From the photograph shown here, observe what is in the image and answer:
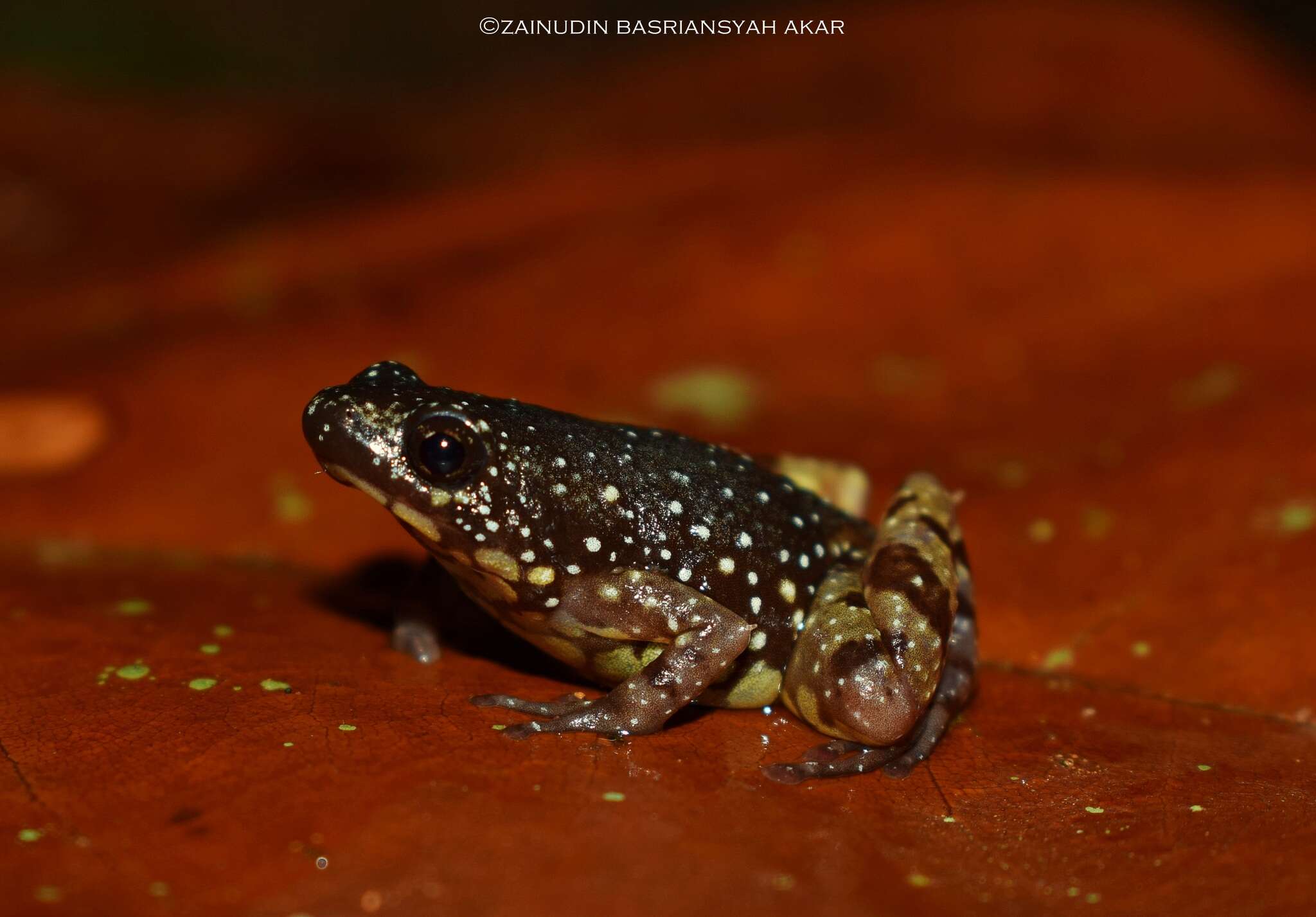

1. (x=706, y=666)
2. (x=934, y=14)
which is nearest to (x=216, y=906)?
(x=706, y=666)

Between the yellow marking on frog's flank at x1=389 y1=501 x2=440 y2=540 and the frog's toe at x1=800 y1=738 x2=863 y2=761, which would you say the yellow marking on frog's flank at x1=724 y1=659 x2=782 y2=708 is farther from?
the yellow marking on frog's flank at x1=389 y1=501 x2=440 y2=540

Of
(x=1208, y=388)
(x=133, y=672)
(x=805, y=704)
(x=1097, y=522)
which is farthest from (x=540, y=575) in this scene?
(x=1208, y=388)

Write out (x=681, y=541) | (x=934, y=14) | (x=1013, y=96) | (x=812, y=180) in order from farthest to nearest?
(x=934, y=14) < (x=1013, y=96) < (x=812, y=180) < (x=681, y=541)

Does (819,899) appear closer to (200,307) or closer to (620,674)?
(620,674)

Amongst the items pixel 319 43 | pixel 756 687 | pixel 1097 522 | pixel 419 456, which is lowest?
pixel 756 687

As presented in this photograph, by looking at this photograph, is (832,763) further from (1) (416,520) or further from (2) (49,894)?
(2) (49,894)

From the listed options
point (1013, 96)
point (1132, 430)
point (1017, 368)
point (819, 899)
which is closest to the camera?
point (819, 899)
